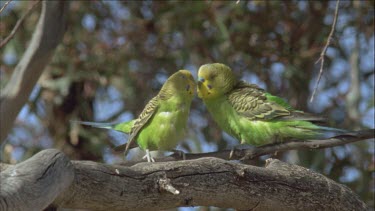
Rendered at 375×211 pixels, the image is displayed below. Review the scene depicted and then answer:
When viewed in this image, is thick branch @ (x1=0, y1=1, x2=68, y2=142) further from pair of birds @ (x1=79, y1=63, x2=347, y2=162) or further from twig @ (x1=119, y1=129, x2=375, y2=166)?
twig @ (x1=119, y1=129, x2=375, y2=166)

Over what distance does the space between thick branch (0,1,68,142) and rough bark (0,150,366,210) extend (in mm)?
1477

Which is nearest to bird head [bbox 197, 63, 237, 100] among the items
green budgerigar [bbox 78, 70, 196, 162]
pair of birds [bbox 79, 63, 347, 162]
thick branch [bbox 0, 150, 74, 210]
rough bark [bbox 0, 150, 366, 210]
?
pair of birds [bbox 79, 63, 347, 162]

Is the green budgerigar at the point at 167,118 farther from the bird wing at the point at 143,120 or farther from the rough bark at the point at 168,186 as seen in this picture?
the rough bark at the point at 168,186

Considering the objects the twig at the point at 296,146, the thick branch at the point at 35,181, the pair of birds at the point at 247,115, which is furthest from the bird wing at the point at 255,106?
the thick branch at the point at 35,181

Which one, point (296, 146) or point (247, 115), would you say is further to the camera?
point (247, 115)

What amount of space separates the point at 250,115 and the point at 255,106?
0.17 feet

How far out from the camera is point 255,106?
3836 millimetres

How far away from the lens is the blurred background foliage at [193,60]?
498 centimetres

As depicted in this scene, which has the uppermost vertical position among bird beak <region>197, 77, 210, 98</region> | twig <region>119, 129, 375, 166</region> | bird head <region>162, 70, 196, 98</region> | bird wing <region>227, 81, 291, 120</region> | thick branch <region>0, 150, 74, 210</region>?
thick branch <region>0, 150, 74, 210</region>

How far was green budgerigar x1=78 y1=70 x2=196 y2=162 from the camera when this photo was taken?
3.38 metres

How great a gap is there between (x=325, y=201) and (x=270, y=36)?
274 cm

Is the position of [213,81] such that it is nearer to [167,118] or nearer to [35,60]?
[167,118]

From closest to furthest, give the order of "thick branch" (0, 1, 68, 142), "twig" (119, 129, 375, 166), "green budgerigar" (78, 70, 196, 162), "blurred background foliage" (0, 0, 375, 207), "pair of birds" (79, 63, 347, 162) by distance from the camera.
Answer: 1. "twig" (119, 129, 375, 166)
2. "green budgerigar" (78, 70, 196, 162)
3. "thick branch" (0, 1, 68, 142)
4. "pair of birds" (79, 63, 347, 162)
5. "blurred background foliage" (0, 0, 375, 207)

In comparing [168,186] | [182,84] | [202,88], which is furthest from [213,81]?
[168,186]
